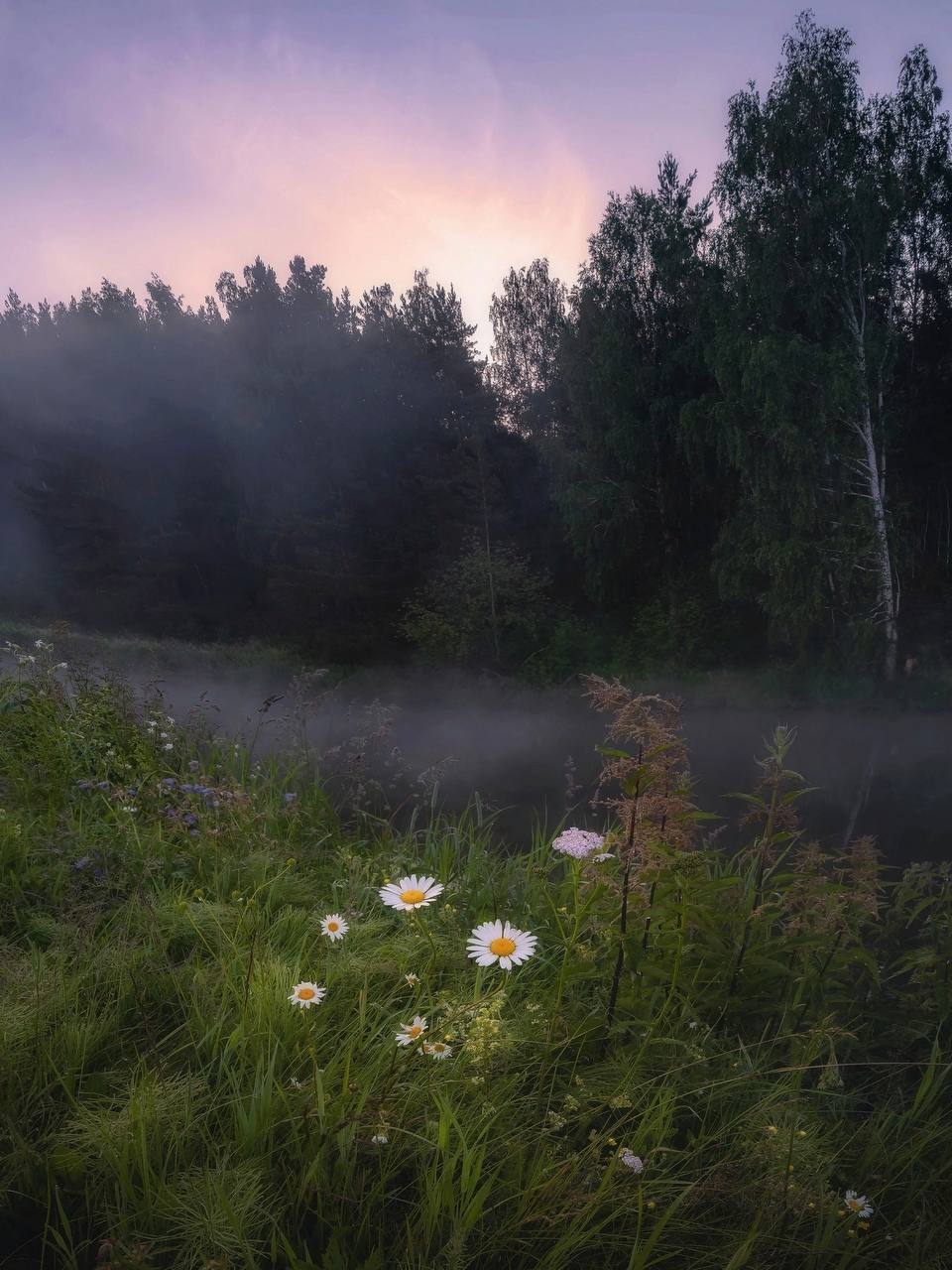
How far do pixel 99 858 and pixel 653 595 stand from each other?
665 inches

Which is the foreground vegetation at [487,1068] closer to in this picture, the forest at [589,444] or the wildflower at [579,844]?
the wildflower at [579,844]

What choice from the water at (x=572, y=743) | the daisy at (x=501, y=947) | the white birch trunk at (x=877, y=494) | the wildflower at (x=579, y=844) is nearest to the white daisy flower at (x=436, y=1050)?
the daisy at (x=501, y=947)

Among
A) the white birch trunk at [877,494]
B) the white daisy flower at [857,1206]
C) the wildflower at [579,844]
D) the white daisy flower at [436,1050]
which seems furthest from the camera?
the white birch trunk at [877,494]

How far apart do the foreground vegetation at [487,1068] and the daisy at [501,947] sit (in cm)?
13

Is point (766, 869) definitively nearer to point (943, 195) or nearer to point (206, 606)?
point (943, 195)

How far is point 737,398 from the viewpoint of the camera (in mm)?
13672

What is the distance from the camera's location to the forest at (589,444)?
518 inches

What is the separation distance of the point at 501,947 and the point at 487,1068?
274mm

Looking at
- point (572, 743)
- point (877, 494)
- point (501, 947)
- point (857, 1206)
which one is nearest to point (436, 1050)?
point (501, 947)

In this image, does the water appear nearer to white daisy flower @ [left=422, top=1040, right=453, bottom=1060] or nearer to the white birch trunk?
the white birch trunk

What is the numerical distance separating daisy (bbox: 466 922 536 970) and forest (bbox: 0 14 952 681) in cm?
1322

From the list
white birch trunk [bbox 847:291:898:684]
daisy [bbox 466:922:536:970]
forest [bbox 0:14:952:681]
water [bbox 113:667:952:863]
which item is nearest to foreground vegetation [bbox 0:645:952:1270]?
daisy [bbox 466:922:536:970]

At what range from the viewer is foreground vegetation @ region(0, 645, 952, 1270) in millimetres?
1257

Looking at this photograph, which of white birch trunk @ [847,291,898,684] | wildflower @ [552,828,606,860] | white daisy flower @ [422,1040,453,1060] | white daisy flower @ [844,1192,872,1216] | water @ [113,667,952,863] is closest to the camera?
white daisy flower @ [422,1040,453,1060]
